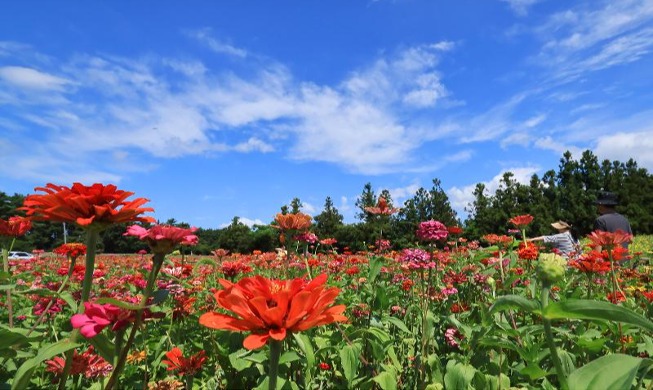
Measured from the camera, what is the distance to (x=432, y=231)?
293 centimetres

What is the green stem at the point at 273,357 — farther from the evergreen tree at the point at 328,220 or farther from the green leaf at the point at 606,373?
the evergreen tree at the point at 328,220

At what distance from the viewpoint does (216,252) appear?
4.43 metres

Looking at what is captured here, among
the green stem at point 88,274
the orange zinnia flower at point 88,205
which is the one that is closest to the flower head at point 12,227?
the orange zinnia flower at point 88,205

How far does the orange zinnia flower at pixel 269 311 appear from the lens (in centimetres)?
87

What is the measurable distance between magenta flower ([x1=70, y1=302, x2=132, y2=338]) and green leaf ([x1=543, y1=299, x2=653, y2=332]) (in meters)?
0.99

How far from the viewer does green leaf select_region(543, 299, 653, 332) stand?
0.72 metres

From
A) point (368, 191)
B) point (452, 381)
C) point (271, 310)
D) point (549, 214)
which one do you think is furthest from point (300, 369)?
point (549, 214)

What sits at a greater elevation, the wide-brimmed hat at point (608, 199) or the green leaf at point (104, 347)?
the wide-brimmed hat at point (608, 199)

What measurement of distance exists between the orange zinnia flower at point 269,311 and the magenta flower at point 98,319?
0.24 metres

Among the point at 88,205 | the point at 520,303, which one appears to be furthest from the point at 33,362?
the point at 520,303

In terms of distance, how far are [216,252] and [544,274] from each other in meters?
3.82

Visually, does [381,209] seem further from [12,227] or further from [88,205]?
[88,205]

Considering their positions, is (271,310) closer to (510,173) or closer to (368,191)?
(368,191)

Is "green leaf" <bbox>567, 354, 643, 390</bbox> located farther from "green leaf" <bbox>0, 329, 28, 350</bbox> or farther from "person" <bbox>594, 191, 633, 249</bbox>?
"person" <bbox>594, 191, 633, 249</bbox>
